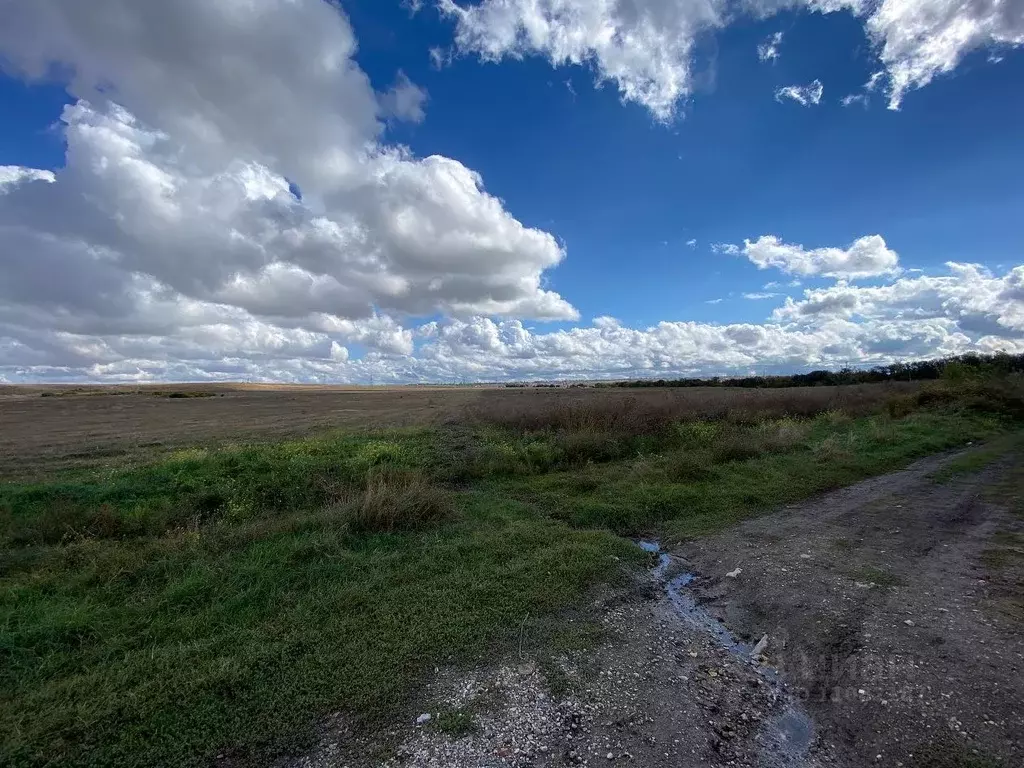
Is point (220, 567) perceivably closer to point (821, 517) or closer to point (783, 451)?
point (821, 517)

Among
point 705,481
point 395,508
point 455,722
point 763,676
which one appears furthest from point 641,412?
point 455,722

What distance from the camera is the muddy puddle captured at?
3917 millimetres

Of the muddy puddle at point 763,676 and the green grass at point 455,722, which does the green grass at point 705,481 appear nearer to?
the muddy puddle at point 763,676

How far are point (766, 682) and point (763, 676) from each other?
11 centimetres

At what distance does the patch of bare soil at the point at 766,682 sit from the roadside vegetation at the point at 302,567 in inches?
16.8

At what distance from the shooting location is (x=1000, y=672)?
15.3 ft

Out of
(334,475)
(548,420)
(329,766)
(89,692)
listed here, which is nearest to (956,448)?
(548,420)

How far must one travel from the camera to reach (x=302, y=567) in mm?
7301

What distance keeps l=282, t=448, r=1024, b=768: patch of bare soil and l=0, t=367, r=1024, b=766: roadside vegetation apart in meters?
0.43

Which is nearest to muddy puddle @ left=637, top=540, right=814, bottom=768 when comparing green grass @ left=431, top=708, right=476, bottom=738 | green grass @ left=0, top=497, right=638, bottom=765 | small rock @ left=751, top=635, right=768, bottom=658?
small rock @ left=751, top=635, right=768, bottom=658

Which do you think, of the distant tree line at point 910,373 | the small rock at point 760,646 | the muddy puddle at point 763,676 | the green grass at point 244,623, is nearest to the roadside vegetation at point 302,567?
the green grass at point 244,623

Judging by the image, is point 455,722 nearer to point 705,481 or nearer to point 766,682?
point 766,682

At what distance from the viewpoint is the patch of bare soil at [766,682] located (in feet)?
12.7

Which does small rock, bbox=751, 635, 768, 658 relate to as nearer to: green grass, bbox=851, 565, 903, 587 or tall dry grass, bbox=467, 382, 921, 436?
green grass, bbox=851, 565, 903, 587
